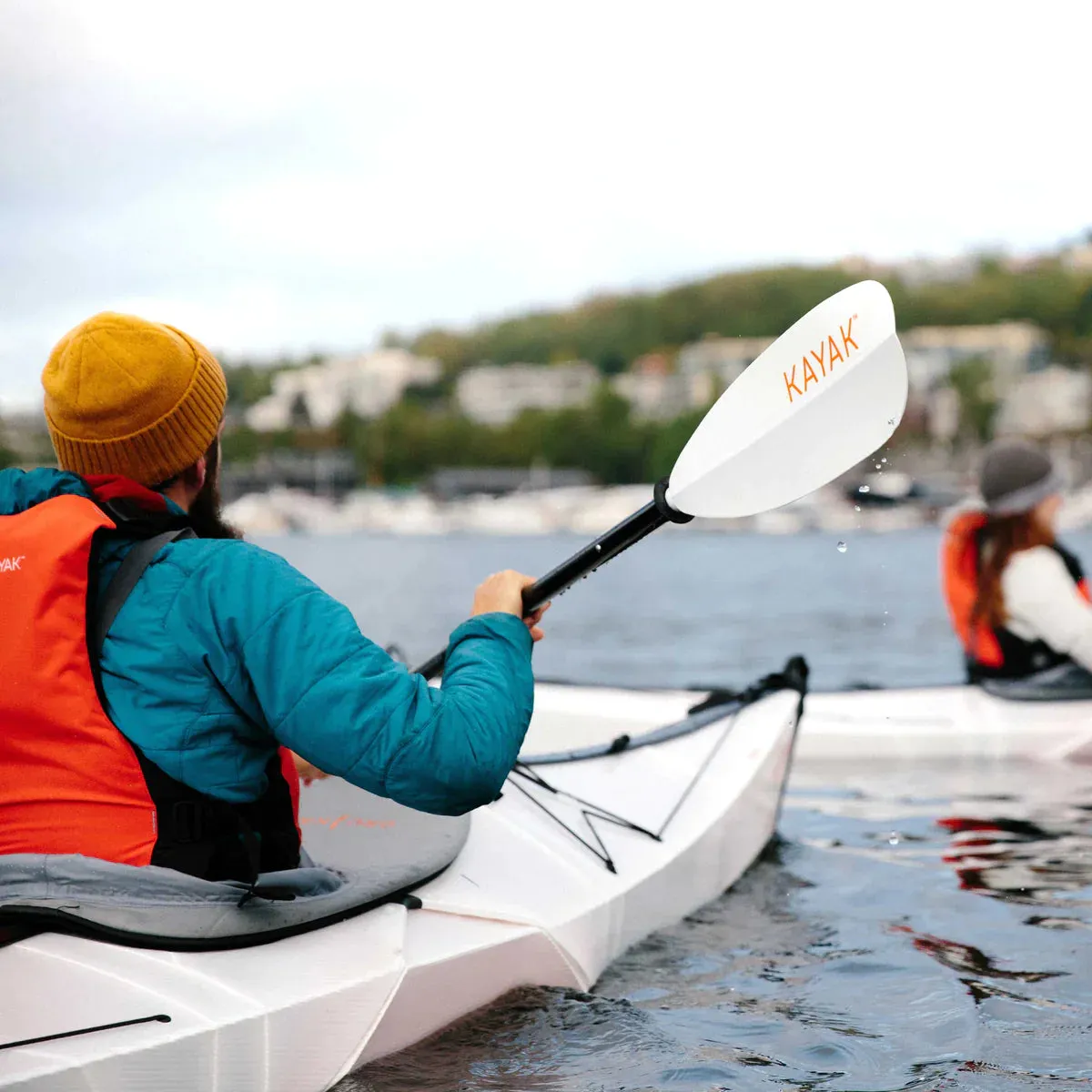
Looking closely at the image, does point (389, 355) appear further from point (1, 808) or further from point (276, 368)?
point (1, 808)

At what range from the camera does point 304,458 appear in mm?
97688

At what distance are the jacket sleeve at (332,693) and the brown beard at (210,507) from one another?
23 centimetres

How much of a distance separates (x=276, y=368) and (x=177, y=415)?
283 feet

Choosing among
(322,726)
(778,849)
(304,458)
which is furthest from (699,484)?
(304,458)

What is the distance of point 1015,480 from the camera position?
645 cm

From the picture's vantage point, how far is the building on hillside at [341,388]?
98019mm

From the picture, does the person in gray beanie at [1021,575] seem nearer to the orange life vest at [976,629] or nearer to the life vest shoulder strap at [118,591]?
the orange life vest at [976,629]

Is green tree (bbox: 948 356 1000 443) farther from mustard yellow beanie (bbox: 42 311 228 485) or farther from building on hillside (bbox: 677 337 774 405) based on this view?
mustard yellow beanie (bbox: 42 311 228 485)

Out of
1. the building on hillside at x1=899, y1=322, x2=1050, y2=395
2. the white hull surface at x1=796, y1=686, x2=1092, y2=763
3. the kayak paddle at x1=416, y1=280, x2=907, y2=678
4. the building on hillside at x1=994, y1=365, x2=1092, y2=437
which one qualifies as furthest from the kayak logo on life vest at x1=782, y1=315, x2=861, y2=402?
the building on hillside at x1=899, y1=322, x2=1050, y2=395

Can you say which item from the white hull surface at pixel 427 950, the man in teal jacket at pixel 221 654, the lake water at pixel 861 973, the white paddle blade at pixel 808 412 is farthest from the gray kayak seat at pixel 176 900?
the white paddle blade at pixel 808 412

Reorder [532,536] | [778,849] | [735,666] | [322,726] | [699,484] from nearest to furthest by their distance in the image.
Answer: [322,726] < [699,484] < [778,849] < [735,666] < [532,536]

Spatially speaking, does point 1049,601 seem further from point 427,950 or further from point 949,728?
point 427,950

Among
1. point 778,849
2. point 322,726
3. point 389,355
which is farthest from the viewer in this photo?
point 389,355

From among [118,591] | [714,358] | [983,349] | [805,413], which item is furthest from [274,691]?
[983,349]
